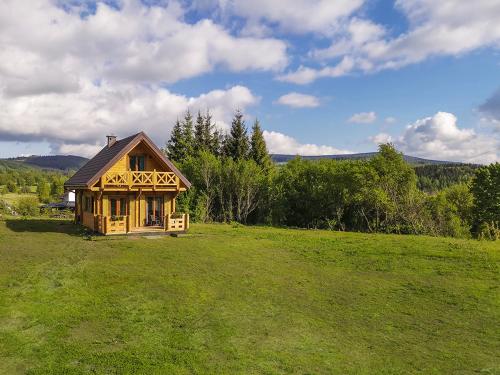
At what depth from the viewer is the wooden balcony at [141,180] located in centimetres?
2597

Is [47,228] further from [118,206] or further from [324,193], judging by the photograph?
[324,193]

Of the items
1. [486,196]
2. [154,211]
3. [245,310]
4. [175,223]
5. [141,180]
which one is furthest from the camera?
[486,196]

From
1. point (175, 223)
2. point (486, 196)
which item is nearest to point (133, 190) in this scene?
point (175, 223)

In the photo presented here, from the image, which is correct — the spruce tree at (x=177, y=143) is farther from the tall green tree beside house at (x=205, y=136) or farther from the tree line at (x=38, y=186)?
the tree line at (x=38, y=186)

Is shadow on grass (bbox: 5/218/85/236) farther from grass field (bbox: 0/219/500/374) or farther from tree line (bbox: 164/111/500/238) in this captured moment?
tree line (bbox: 164/111/500/238)

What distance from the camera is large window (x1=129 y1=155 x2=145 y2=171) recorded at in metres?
28.3

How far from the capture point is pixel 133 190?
88.2ft

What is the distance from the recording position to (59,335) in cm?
1040

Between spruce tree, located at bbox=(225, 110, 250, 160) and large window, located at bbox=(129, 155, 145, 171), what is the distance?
2343 centimetres

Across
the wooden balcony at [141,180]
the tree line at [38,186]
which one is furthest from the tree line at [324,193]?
the tree line at [38,186]

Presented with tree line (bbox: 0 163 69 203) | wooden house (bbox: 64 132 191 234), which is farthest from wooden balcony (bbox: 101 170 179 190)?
tree line (bbox: 0 163 69 203)

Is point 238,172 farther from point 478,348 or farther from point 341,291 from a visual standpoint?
point 478,348

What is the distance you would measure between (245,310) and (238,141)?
131ft

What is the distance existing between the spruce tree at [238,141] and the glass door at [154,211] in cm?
2317
